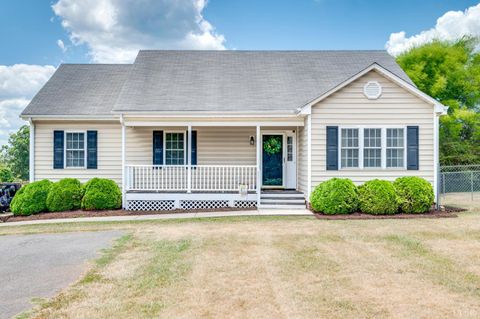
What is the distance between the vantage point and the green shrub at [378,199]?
11430 mm

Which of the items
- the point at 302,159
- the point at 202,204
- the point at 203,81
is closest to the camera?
the point at 202,204

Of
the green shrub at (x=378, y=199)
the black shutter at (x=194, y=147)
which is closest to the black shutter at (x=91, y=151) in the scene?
the black shutter at (x=194, y=147)

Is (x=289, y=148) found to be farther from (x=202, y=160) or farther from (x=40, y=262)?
(x=40, y=262)

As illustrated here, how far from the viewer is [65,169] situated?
14.2 m

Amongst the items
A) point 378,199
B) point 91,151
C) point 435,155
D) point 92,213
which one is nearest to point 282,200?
point 378,199

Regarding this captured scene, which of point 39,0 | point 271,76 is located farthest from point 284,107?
point 39,0

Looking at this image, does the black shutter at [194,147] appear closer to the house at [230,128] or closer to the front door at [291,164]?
the house at [230,128]

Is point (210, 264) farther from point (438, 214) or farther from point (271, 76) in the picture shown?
point (271, 76)

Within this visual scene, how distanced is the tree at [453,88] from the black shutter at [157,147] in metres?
17.6

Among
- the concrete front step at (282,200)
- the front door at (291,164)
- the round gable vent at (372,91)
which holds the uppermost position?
the round gable vent at (372,91)

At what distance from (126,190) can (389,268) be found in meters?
9.60

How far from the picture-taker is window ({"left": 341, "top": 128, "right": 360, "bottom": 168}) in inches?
488

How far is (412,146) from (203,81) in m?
8.47

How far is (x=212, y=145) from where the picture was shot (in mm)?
14469
